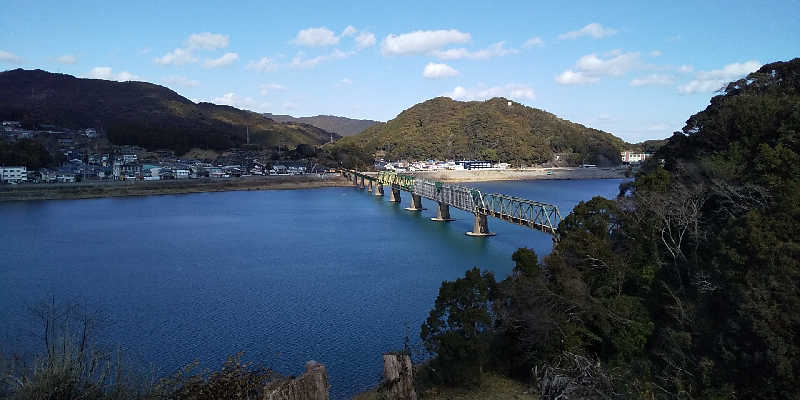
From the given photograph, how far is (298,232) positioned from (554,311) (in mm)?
22940

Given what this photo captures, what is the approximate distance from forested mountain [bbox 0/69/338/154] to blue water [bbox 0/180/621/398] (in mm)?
45697

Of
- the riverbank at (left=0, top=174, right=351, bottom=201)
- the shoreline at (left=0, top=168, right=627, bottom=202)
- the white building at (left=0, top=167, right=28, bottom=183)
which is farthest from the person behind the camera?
the white building at (left=0, top=167, right=28, bottom=183)

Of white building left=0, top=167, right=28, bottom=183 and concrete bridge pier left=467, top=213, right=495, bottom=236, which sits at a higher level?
white building left=0, top=167, right=28, bottom=183

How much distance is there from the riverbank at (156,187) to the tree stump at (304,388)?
168ft

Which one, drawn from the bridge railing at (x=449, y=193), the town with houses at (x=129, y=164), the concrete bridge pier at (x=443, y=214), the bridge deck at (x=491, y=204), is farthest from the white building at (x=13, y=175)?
the concrete bridge pier at (x=443, y=214)

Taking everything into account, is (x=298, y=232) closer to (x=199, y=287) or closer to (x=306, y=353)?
(x=199, y=287)

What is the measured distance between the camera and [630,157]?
9888cm

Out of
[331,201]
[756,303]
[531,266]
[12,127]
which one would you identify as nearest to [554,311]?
[531,266]

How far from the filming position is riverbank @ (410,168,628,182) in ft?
243

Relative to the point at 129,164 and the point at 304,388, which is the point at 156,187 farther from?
the point at 304,388

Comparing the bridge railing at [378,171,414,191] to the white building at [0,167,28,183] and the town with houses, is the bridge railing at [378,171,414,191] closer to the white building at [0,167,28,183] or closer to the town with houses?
the town with houses

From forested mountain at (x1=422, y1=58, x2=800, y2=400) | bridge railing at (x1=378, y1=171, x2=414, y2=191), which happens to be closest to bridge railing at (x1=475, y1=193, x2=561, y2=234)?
forested mountain at (x1=422, y1=58, x2=800, y2=400)

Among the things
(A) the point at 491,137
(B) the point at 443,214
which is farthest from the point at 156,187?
(A) the point at 491,137

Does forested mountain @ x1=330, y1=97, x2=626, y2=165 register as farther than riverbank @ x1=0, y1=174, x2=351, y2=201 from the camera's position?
Yes
